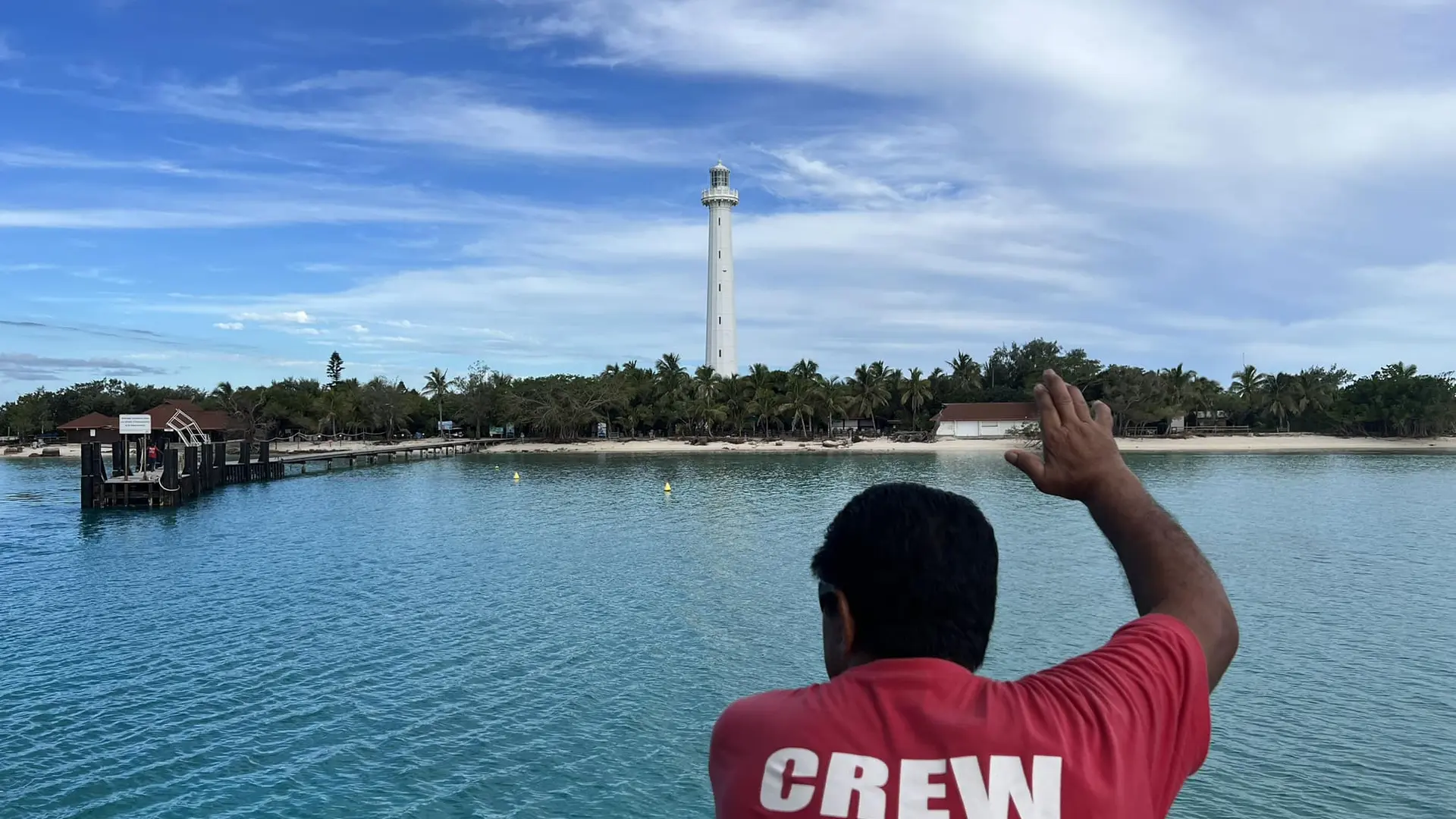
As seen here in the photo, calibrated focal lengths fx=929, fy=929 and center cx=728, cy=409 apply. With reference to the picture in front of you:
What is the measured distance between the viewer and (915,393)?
88375 millimetres

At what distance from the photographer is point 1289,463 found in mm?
64938

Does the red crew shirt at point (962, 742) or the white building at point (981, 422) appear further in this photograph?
the white building at point (981, 422)

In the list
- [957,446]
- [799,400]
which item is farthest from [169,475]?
[957,446]

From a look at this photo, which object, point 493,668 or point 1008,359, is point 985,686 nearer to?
point 493,668

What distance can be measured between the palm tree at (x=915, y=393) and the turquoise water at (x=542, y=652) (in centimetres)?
5075

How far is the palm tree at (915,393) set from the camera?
3484 inches

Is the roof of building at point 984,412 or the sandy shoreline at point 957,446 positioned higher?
the roof of building at point 984,412

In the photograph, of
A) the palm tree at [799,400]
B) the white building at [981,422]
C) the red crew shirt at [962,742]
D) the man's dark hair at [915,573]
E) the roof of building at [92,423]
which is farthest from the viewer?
the roof of building at [92,423]

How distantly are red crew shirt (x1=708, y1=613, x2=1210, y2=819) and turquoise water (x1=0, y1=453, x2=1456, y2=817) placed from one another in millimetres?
9891

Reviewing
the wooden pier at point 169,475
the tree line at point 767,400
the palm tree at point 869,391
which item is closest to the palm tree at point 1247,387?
the tree line at point 767,400

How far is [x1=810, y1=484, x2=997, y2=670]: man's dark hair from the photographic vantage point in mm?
1974

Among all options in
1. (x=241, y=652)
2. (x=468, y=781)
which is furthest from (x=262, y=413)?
(x=468, y=781)

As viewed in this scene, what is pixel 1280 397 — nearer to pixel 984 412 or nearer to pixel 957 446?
pixel 984 412

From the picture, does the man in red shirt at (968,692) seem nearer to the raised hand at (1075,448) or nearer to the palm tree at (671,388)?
the raised hand at (1075,448)
